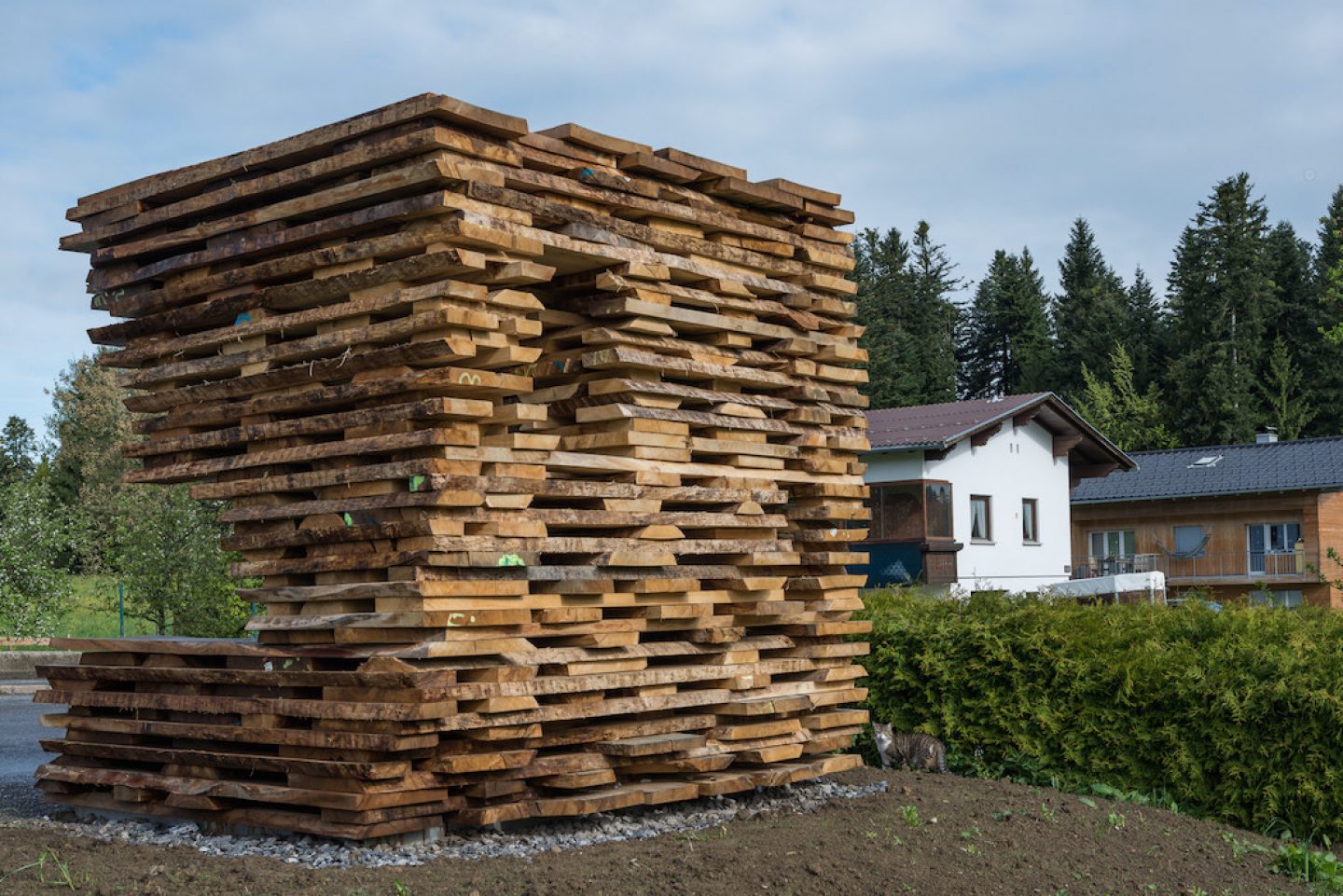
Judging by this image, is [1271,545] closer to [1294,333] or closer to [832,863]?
[1294,333]

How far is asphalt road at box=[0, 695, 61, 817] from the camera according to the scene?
10.1 m

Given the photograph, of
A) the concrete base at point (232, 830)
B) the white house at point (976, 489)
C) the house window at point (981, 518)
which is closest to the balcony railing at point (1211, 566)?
the white house at point (976, 489)

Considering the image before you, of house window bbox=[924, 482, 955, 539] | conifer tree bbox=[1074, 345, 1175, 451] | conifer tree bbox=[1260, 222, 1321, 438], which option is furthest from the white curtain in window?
conifer tree bbox=[1260, 222, 1321, 438]

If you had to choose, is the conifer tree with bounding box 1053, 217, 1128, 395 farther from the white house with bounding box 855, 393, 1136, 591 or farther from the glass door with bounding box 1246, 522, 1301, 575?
the white house with bounding box 855, 393, 1136, 591

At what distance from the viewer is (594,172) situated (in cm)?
886

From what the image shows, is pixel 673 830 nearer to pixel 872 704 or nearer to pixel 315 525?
pixel 315 525

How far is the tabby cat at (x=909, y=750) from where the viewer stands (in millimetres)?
11453

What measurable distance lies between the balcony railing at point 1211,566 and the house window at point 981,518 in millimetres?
8871

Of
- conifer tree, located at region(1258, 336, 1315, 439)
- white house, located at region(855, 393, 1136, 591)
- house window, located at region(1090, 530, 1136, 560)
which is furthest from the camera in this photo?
conifer tree, located at region(1258, 336, 1315, 439)

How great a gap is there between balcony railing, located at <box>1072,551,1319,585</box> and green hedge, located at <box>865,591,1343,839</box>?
93.8ft

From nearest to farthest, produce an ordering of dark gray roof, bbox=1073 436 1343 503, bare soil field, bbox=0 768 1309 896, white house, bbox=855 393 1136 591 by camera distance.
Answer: bare soil field, bbox=0 768 1309 896 < white house, bbox=855 393 1136 591 < dark gray roof, bbox=1073 436 1343 503

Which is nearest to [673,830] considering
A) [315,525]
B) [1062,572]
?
[315,525]

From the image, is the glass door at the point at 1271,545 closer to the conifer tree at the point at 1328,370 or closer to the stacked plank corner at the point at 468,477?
the conifer tree at the point at 1328,370

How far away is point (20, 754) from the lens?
43.8 feet
